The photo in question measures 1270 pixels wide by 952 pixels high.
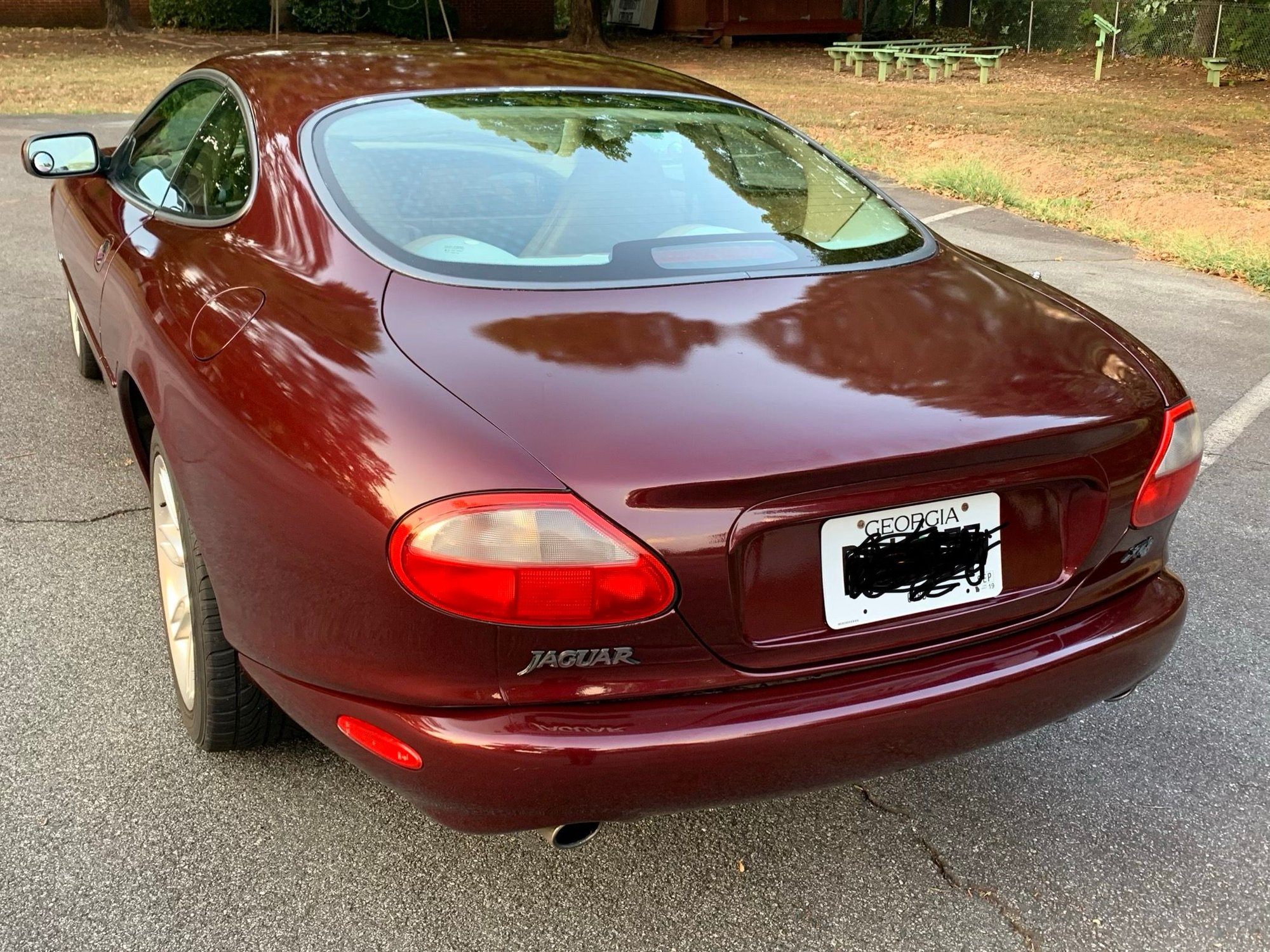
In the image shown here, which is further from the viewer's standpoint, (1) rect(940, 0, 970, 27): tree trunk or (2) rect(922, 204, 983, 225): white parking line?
(1) rect(940, 0, 970, 27): tree trunk

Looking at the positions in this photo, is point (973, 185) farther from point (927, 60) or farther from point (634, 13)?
point (634, 13)

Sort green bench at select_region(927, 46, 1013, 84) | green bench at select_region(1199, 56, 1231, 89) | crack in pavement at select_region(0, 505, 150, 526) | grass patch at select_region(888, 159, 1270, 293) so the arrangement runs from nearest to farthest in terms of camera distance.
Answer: crack in pavement at select_region(0, 505, 150, 526)
grass patch at select_region(888, 159, 1270, 293)
green bench at select_region(1199, 56, 1231, 89)
green bench at select_region(927, 46, 1013, 84)

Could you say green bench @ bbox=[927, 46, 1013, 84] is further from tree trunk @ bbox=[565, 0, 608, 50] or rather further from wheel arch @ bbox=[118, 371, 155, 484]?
wheel arch @ bbox=[118, 371, 155, 484]

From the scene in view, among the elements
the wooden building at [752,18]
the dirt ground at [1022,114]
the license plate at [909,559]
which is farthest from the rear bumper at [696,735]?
the wooden building at [752,18]

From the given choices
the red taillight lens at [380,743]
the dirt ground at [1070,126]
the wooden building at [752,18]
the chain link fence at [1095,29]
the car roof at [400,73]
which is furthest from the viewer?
the wooden building at [752,18]

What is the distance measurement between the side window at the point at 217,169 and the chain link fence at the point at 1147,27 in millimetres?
26575

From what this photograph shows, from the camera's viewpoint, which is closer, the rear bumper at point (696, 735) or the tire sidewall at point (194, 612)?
the rear bumper at point (696, 735)

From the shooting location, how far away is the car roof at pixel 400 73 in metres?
2.88

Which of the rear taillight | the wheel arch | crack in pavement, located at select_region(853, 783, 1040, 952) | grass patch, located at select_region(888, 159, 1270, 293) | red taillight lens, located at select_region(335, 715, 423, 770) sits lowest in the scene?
crack in pavement, located at select_region(853, 783, 1040, 952)

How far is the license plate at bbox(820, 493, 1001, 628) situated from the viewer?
1.91 m

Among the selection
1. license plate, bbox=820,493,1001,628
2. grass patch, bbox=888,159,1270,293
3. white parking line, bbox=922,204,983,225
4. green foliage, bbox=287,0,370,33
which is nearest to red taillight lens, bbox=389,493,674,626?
license plate, bbox=820,493,1001,628

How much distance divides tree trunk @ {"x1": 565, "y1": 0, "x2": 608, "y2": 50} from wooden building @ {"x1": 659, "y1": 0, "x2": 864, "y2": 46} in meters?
3.34

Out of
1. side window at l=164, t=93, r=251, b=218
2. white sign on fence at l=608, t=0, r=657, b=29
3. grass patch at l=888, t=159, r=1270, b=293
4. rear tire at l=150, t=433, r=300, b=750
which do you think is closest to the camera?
rear tire at l=150, t=433, r=300, b=750

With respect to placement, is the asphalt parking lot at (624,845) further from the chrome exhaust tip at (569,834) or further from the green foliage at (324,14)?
the green foliage at (324,14)
